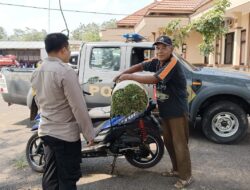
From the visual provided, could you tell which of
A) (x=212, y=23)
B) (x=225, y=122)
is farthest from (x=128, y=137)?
(x=212, y=23)

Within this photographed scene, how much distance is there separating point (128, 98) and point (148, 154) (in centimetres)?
95

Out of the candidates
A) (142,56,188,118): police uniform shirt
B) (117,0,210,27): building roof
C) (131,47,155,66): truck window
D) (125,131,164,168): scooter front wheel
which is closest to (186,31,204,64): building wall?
(117,0,210,27): building roof

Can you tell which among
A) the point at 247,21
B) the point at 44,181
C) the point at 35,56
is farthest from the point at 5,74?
the point at 35,56

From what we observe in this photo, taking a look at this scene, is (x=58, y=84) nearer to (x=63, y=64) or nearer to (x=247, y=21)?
(x=63, y=64)

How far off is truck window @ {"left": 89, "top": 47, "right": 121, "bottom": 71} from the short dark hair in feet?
11.2

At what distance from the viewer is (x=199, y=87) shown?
5.82 meters

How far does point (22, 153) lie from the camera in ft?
18.4

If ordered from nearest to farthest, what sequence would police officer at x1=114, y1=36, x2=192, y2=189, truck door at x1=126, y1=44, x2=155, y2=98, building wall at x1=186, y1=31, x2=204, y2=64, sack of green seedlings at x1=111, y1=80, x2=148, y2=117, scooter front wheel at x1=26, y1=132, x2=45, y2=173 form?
police officer at x1=114, y1=36, x2=192, y2=189 → sack of green seedlings at x1=111, y1=80, x2=148, y2=117 → scooter front wheel at x1=26, y1=132, x2=45, y2=173 → truck door at x1=126, y1=44, x2=155, y2=98 → building wall at x1=186, y1=31, x2=204, y2=64

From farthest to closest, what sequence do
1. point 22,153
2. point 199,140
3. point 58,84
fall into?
point 199,140 → point 22,153 → point 58,84

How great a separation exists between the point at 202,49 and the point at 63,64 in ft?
32.5

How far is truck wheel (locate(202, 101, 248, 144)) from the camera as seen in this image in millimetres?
5809

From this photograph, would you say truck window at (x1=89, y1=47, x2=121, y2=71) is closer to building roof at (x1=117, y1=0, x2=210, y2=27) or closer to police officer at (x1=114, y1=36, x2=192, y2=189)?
police officer at (x1=114, y1=36, x2=192, y2=189)

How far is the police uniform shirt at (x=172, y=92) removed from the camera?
382cm

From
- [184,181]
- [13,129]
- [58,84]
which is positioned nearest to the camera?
[58,84]
